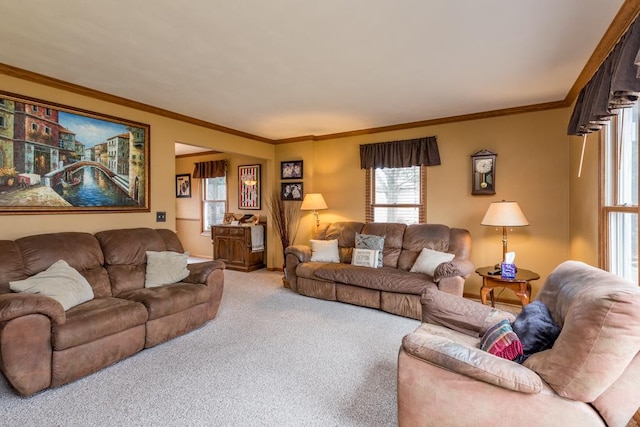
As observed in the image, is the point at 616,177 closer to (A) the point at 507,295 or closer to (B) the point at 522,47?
(B) the point at 522,47

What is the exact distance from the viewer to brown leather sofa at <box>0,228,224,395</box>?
80.0 inches

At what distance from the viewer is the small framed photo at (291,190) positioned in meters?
5.79

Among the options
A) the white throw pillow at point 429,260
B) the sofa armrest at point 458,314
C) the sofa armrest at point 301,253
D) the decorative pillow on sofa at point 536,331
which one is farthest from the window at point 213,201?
the decorative pillow on sofa at point 536,331

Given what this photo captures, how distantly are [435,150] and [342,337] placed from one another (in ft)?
9.88

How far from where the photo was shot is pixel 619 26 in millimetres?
2086

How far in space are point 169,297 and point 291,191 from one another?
3.32 meters

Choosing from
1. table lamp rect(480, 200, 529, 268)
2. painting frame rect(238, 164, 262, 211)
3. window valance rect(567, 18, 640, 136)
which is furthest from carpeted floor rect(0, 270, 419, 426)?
painting frame rect(238, 164, 262, 211)

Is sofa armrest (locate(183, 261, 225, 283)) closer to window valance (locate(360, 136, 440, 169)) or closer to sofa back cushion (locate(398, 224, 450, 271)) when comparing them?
sofa back cushion (locate(398, 224, 450, 271))

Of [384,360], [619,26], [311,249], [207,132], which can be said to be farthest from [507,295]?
[207,132]

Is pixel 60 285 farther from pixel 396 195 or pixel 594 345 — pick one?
pixel 396 195

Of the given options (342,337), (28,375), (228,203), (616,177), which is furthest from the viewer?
(228,203)

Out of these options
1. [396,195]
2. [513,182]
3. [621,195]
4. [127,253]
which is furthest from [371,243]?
[127,253]

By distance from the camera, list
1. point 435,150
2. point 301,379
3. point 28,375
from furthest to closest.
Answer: point 435,150
point 301,379
point 28,375

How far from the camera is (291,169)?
587 centimetres
